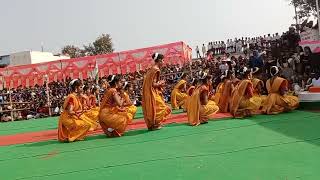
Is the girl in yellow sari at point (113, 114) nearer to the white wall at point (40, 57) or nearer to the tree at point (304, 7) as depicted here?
the tree at point (304, 7)

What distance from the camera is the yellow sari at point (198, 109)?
9.19m

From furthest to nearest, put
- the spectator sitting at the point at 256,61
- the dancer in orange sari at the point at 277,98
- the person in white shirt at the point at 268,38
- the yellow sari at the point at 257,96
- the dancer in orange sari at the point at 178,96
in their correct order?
the person in white shirt at the point at 268,38, the spectator sitting at the point at 256,61, the dancer in orange sari at the point at 178,96, the yellow sari at the point at 257,96, the dancer in orange sari at the point at 277,98

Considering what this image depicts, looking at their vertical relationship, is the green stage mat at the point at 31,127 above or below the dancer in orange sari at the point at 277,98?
below

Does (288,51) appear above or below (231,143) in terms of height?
above

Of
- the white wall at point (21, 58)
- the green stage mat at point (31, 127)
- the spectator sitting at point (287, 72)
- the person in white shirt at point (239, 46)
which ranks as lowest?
the green stage mat at point (31, 127)

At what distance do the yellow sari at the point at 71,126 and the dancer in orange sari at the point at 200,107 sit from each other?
2234 mm

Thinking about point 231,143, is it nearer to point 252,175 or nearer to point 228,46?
point 252,175

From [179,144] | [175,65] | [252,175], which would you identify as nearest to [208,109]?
[179,144]

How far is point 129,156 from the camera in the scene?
6133 mm

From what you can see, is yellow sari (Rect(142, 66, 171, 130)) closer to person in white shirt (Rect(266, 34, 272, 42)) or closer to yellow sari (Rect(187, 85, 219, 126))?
yellow sari (Rect(187, 85, 219, 126))

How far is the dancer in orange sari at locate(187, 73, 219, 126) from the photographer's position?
921 cm

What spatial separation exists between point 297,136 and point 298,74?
762cm

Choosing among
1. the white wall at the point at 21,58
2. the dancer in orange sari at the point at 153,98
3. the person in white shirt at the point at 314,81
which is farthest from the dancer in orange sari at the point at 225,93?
the white wall at the point at 21,58

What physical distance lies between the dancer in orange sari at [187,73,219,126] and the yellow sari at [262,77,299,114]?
4.07 ft
